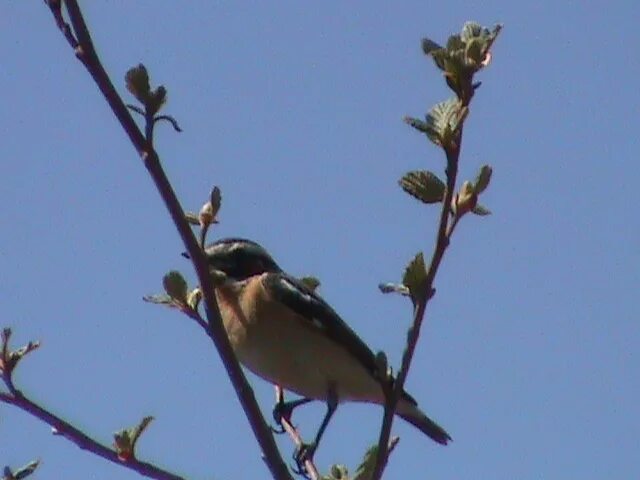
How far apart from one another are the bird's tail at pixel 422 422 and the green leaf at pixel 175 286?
402 centimetres

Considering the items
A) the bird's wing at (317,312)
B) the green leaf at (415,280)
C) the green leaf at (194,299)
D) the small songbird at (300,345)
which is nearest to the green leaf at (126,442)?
the green leaf at (194,299)

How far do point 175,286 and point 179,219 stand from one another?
0.58 meters

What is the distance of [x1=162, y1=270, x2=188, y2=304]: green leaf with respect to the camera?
3.11 metres

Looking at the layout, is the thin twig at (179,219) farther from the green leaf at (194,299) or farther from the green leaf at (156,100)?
the green leaf at (194,299)

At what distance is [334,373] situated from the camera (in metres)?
6.56

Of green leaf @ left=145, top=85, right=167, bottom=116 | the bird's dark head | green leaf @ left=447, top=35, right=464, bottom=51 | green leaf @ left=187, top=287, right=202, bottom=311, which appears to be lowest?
green leaf @ left=187, top=287, right=202, bottom=311

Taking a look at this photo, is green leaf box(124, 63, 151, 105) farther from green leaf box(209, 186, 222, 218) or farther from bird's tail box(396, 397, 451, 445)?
bird's tail box(396, 397, 451, 445)

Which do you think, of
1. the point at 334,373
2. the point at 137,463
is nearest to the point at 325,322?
→ the point at 334,373

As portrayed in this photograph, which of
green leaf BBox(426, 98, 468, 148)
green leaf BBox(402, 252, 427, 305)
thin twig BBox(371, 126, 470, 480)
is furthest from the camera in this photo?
green leaf BBox(402, 252, 427, 305)

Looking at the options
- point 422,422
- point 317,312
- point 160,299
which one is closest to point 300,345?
point 317,312

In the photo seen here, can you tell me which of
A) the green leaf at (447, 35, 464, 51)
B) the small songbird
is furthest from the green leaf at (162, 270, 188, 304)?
the small songbird

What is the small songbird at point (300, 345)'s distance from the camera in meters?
6.46

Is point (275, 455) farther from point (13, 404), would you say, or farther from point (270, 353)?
point (270, 353)

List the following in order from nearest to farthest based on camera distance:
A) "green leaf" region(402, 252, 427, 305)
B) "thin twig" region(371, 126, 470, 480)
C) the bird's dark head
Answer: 1. "thin twig" region(371, 126, 470, 480)
2. "green leaf" region(402, 252, 427, 305)
3. the bird's dark head
